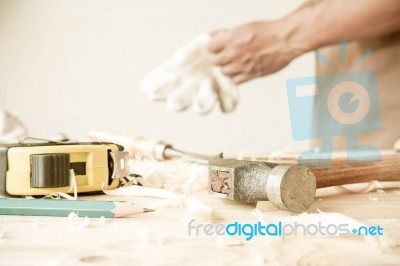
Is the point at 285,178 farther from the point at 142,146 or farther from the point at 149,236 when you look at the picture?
the point at 142,146

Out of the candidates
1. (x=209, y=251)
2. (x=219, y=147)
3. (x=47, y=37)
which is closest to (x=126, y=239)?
(x=209, y=251)

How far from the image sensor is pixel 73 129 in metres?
1.54

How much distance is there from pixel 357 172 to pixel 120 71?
111 cm

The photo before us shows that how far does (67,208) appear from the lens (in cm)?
41

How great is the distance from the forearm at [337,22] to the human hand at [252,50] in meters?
0.03

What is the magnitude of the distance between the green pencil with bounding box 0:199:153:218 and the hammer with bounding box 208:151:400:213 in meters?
0.09

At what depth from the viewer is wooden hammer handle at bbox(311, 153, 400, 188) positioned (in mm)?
500

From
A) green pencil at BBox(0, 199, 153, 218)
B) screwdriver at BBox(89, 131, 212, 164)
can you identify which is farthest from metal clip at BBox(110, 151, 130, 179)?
screwdriver at BBox(89, 131, 212, 164)

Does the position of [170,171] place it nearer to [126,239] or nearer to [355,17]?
[126,239]

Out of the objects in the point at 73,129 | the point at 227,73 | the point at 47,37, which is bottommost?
the point at 73,129

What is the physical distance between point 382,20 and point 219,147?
2.02ft

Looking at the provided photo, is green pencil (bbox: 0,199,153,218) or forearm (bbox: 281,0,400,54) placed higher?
forearm (bbox: 281,0,400,54)

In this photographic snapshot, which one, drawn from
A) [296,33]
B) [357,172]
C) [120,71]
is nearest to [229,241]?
[357,172]

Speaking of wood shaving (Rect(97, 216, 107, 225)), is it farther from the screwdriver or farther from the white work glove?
the white work glove
